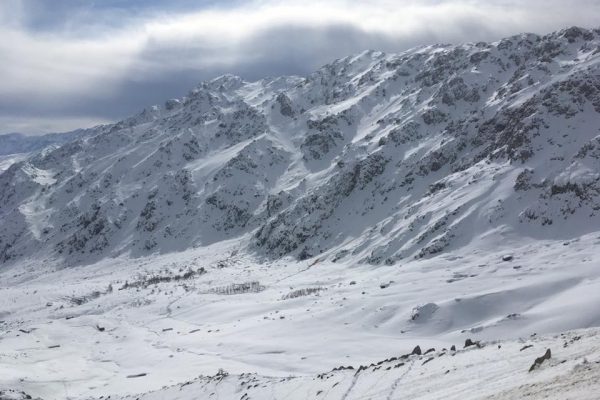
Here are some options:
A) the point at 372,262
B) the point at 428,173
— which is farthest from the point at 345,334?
the point at 428,173

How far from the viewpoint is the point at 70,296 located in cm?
10644

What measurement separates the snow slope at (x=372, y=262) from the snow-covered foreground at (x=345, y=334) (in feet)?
0.76

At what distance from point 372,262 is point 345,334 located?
45.8 meters

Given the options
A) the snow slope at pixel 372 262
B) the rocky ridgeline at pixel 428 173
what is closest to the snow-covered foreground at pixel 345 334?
A: the snow slope at pixel 372 262

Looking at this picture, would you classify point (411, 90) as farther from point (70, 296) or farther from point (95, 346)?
point (95, 346)

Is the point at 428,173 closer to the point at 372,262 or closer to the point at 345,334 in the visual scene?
the point at 372,262

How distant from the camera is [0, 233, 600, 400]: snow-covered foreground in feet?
63.5

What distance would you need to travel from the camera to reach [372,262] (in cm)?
9519

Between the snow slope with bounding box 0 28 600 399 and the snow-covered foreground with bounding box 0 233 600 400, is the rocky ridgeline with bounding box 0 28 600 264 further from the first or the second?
the snow-covered foreground with bounding box 0 233 600 400

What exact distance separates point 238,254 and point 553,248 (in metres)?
92.2

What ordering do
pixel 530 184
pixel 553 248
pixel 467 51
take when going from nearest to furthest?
1. pixel 553 248
2. pixel 530 184
3. pixel 467 51

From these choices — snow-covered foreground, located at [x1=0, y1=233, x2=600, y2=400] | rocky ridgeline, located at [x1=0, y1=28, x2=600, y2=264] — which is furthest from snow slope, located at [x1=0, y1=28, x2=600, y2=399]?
rocky ridgeline, located at [x1=0, y1=28, x2=600, y2=264]

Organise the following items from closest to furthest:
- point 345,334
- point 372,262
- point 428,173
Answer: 1. point 345,334
2. point 372,262
3. point 428,173

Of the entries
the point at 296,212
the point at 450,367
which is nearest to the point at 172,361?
the point at 450,367
